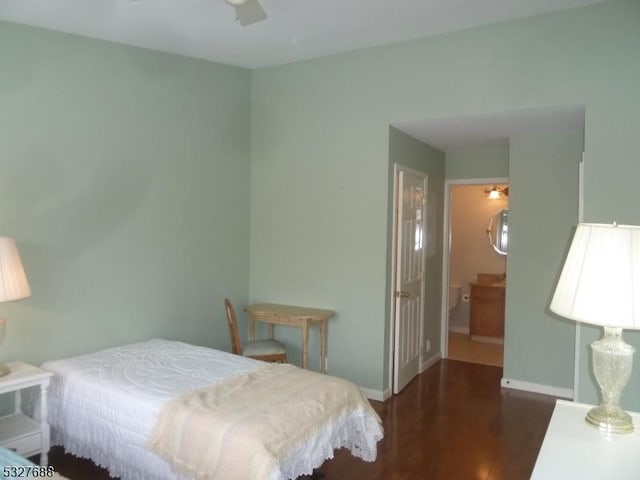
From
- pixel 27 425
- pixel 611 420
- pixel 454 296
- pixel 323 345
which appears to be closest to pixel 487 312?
pixel 454 296

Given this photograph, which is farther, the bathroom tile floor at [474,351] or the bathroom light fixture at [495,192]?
the bathroom light fixture at [495,192]

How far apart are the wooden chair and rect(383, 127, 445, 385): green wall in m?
0.95

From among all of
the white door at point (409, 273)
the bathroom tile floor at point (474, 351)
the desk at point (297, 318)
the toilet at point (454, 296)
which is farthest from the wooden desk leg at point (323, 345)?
the toilet at point (454, 296)

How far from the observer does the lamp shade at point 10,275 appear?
2.69 meters

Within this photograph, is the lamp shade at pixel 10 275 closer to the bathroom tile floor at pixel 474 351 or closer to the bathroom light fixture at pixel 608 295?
the bathroom light fixture at pixel 608 295

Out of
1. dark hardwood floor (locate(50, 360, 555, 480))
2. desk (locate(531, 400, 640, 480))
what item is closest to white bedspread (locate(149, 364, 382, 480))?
dark hardwood floor (locate(50, 360, 555, 480))

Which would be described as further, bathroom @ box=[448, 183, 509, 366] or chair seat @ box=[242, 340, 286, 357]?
bathroom @ box=[448, 183, 509, 366]

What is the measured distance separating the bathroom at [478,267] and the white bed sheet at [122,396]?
4.09 m

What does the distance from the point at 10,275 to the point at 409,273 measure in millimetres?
3284

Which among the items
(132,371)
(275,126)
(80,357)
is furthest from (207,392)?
(275,126)

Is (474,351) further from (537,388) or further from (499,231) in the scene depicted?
(499,231)

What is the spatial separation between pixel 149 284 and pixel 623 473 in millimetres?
3337

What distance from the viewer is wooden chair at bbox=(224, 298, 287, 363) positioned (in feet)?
13.4

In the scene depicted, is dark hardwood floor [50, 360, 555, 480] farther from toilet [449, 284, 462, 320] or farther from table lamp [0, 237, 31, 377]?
toilet [449, 284, 462, 320]
